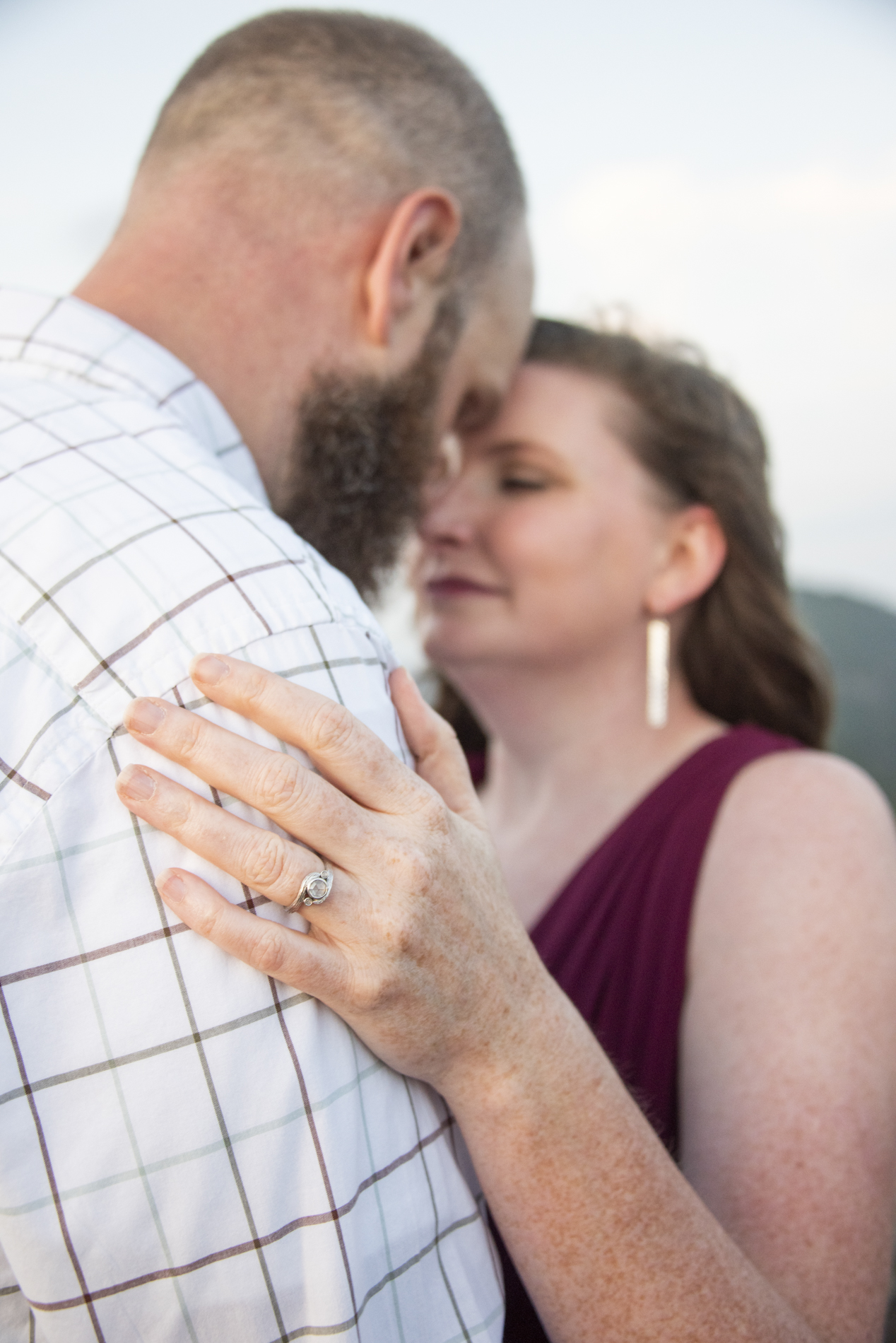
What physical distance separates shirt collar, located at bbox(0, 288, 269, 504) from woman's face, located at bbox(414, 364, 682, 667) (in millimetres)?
1227

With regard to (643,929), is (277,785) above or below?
above

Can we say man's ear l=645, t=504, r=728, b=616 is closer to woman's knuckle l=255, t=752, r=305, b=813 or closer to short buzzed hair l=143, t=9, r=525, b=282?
short buzzed hair l=143, t=9, r=525, b=282

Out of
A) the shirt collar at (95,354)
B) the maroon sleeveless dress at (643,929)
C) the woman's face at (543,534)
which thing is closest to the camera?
the shirt collar at (95,354)

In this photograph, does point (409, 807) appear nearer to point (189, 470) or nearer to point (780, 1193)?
point (189, 470)

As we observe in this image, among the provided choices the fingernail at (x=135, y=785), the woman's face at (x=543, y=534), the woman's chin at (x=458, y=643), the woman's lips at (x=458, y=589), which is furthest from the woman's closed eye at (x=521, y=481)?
the fingernail at (x=135, y=785)

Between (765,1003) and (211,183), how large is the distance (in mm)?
1773

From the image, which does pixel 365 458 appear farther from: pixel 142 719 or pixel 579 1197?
pixel 579 1197

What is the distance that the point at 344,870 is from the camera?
96cm

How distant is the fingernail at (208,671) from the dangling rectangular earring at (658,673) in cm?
191

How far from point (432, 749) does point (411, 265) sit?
1.10 metres

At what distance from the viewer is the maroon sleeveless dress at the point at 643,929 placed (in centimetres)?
184

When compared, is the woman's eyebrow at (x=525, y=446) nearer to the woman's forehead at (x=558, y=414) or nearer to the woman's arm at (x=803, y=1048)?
the woman's forehead at (x=558, y=414)

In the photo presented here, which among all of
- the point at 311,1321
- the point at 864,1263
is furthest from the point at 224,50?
the point at 864,1263

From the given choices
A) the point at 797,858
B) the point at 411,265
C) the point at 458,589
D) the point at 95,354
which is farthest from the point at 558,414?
the point at 95,354
